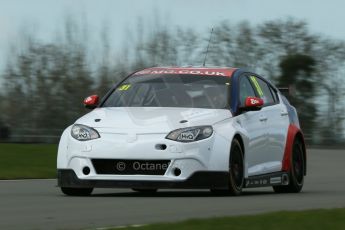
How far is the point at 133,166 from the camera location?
11914 millimetres

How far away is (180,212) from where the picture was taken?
9.91m

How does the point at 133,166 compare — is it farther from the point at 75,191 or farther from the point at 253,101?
the point at 253,101

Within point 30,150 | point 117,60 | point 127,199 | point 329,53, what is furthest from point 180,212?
point 329,53

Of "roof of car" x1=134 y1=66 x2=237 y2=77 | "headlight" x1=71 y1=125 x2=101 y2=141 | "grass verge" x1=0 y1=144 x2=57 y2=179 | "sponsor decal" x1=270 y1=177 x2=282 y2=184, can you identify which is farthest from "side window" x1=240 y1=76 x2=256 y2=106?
"grass verge" x1=0 y1=144 x2=57 y2=179

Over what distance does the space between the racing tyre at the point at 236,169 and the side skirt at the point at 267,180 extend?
240 millimetres

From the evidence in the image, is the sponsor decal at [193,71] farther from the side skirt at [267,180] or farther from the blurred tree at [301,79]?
the blurred tree at [301,79]

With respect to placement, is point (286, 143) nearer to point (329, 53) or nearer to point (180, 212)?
point (180, 212)

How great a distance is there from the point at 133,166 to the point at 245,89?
7.85 feet

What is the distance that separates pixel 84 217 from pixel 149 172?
2.68 meters

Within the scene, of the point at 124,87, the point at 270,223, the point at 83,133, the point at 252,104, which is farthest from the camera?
the point at 124,87

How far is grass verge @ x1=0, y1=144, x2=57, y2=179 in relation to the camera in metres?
19.1

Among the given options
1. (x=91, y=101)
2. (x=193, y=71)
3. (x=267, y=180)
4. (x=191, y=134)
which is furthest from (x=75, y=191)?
(x=267, y=180)

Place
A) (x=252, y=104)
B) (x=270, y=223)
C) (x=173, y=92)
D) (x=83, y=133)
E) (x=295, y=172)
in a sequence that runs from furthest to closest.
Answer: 1. (x=295, y=172)
2. (x=173, y=92)
3. (x=252, y=104)
4. (x=83, y=133)
5. (x=270, y=223)

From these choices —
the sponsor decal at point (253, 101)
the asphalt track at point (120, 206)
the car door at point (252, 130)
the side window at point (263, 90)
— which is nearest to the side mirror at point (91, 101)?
the asphalt track at point (120, 206)
